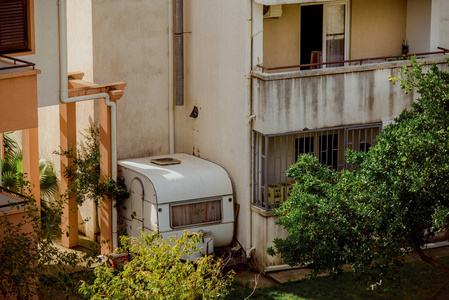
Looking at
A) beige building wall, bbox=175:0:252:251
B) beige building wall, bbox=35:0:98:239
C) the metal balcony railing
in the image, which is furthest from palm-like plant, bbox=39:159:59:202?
the metal balcony railing

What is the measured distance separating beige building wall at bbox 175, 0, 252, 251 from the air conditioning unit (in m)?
0.90

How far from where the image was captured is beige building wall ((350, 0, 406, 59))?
76.4 ft

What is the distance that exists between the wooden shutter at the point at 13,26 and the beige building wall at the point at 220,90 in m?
5.44

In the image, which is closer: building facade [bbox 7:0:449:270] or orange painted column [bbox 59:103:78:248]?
building facade [bbox 7:0:449:270]

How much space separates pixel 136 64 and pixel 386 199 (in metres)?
8.81

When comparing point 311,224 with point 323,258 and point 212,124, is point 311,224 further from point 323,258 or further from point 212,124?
point 212,124

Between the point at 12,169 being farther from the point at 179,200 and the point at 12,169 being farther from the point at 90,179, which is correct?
the point at 179,200

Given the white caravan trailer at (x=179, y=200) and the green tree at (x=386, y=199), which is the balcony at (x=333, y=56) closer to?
the white caravan trailer at (x=179, y=200)

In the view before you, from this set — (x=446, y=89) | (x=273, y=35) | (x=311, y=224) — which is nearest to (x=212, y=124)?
(x=273, y=35)

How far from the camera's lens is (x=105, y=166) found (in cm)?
2208

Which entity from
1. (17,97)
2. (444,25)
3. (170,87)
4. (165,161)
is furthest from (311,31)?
(17,97)

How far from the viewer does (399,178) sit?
54.8 ft

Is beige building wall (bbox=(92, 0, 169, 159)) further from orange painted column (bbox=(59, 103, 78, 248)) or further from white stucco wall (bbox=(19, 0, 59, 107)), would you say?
white stucco wall (bbox=(19, 0, 59, 107))

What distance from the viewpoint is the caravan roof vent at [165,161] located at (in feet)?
73.6
